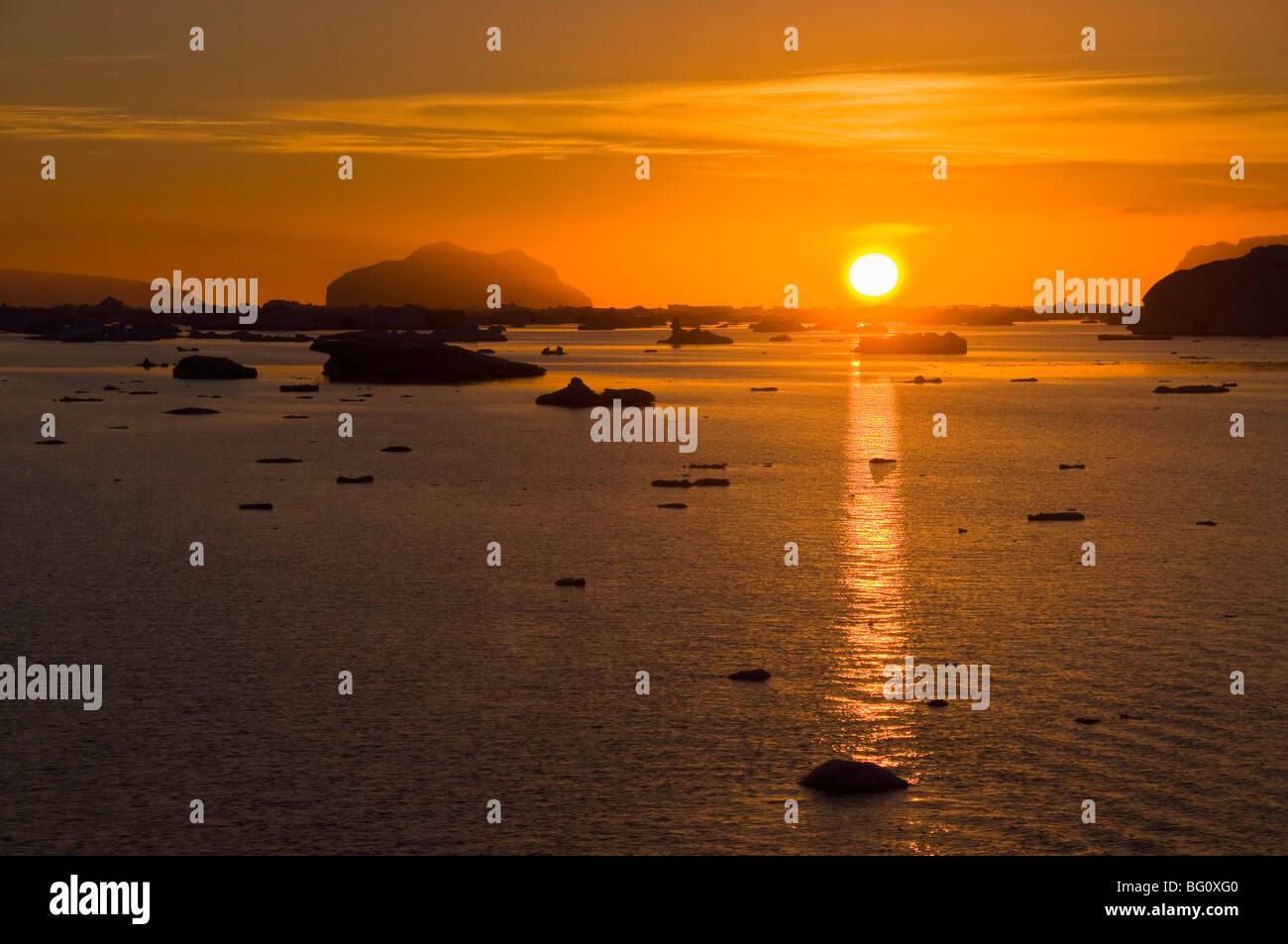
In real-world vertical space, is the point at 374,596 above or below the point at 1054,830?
above

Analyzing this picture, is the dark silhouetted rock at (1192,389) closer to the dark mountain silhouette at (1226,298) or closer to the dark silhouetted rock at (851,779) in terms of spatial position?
the dark silhouetted rock at (851,779)

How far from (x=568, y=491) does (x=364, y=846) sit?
1631 cm

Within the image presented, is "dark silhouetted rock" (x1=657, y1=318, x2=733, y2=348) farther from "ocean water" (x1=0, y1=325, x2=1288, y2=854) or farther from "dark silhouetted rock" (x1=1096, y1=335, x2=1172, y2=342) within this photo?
"ocean water" (x1=0, y1=325, x2=1288, y2=854)

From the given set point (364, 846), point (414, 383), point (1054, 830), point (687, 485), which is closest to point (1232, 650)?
point (1054, 830)

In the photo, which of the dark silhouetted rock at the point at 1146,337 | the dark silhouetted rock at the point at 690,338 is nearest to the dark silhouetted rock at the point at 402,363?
the dark silhouetted rock at the point at 690,338

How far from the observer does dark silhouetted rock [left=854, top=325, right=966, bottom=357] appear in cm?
11769

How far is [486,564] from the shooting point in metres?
16.4

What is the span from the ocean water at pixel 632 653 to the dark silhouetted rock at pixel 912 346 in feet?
296

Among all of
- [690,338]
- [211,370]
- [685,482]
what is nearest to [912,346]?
[690,338]

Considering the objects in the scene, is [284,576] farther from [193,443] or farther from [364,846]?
[193,443]

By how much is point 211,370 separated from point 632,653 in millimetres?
57952

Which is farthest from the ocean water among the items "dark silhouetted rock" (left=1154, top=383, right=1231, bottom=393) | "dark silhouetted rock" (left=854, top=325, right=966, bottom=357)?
"dark silhouetted rock" (left=854, top=325, right=966, bottom=357)

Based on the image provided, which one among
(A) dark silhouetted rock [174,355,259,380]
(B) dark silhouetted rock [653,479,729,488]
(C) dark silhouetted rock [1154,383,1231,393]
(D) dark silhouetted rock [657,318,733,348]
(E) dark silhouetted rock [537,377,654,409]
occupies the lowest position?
(B) dark silhouetted rock [653,479,729,488]

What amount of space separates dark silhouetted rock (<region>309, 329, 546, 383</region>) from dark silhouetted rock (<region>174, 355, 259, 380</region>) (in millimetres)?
4115
